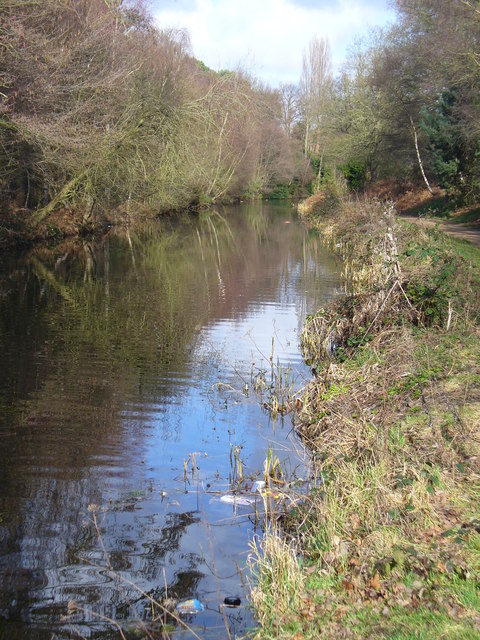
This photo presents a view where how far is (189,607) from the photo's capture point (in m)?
4.94

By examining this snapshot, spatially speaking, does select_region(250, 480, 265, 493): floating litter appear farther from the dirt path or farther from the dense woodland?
the dirt path

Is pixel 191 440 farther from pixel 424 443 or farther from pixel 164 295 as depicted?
pixel 164 295

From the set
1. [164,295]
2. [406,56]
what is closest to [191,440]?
[164,295]

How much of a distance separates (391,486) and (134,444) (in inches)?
134

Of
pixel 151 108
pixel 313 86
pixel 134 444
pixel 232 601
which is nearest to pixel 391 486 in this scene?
pixel 232 601

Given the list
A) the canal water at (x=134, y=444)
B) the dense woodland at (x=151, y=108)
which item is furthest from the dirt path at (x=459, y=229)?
the canal water at (x=134, y=444)

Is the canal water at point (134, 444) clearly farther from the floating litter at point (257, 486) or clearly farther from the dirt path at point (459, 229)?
the dirt path at point (459, 229)

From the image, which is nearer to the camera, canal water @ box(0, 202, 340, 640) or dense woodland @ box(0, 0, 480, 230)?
canal water @ box(0, 202, 340, 640)

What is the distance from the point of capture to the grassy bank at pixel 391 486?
→ 4293 millimetres

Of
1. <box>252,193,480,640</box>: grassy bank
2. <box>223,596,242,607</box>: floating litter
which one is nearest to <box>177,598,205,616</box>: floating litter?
<box>223,596,242,607</box>: floating litter

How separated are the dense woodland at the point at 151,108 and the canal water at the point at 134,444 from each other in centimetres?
488

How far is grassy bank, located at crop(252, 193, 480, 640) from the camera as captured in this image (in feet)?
14.1

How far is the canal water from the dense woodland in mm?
4880

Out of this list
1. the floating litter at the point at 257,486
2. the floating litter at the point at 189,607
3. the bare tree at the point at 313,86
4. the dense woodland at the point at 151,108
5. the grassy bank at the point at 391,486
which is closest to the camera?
the grassy bank at the point at 391,486
